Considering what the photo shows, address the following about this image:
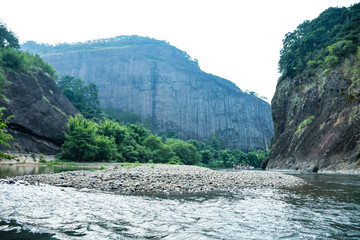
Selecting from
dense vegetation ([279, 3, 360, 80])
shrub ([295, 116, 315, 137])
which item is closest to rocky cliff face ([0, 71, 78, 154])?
shrub ([295, 116, 315, 137])

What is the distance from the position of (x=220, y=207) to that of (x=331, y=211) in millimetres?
2804

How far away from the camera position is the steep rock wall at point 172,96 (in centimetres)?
12319

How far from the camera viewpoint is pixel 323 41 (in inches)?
1790

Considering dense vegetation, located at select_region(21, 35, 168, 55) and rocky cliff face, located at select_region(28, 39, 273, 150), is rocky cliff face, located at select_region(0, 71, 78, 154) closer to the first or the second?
rocky cliff face, located at select_region(28, 39, 273, 150)

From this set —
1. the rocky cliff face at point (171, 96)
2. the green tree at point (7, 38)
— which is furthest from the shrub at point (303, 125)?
the rocky cliff face at point (171, 96)

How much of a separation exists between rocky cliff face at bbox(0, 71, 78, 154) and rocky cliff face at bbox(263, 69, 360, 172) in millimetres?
35972

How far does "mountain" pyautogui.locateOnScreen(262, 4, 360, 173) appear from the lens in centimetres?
2636

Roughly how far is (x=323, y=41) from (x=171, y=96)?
86.4 metres

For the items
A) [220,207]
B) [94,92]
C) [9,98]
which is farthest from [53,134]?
[94,92]

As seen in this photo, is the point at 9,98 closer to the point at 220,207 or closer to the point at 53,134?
the point at 53,134

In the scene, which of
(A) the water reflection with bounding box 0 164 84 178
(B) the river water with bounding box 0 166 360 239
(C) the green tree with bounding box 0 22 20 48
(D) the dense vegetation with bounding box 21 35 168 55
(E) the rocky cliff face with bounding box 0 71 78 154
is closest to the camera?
(B) the river water with bounding box 0 166 360 239

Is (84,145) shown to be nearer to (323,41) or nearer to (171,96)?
(323,41)

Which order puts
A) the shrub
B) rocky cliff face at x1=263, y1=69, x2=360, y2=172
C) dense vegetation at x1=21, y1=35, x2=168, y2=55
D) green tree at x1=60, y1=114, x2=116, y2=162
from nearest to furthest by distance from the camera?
rocky cliff face at x1=263, y1=69, x2=360, y2=172, green tree at x1=60, y1=114, x2=116, y2=162, the shrub, dense vegetation at x1=21, y1=35, x2=168, y2=55

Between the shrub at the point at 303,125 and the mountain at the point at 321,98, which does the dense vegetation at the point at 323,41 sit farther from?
the shrub at the point at 303,125
